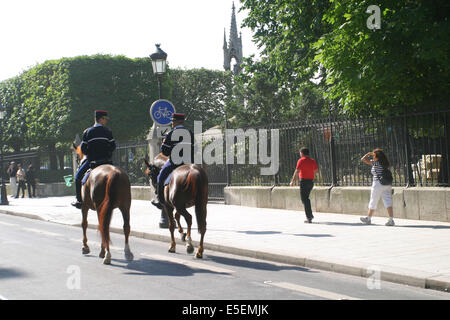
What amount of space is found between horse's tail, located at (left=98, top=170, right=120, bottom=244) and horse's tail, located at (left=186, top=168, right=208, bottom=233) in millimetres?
1150

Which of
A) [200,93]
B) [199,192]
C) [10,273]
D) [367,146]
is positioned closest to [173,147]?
[199,192]

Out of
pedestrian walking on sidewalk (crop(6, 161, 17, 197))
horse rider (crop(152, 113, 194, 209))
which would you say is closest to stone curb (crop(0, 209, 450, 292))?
horse rider (crop(152, 113, 194, 209))

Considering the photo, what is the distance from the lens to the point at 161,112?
41.0 ft

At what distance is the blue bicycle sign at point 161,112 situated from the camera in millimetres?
12367

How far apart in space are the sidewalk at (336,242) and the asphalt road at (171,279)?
19cm

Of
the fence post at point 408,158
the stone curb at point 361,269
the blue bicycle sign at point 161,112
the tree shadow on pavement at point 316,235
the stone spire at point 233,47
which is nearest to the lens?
the stone curb at point 361,269

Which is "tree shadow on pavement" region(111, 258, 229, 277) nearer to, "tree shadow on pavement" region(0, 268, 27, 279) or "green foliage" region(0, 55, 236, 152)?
"tree shadow on pavement" region(0, 268, 27, 279)

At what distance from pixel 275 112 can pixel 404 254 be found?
30.3m

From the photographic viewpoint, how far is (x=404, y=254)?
300 inches

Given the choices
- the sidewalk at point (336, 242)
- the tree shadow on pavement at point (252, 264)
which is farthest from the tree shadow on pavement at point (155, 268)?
the sidewalk at point (336, 242)

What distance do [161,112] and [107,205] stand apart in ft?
16.5

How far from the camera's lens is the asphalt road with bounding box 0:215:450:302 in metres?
5.74

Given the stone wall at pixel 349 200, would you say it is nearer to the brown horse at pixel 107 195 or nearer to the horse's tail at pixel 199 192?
the horse's tail at pixel 199 192

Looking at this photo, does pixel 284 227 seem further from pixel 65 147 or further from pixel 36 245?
pixel 65 147
